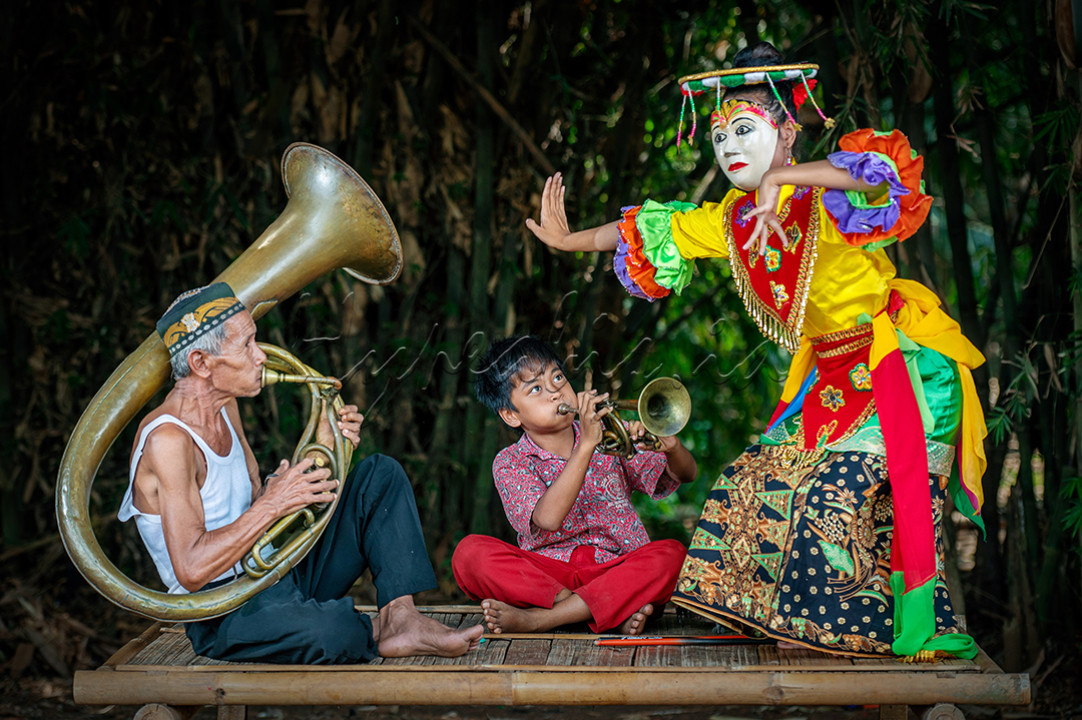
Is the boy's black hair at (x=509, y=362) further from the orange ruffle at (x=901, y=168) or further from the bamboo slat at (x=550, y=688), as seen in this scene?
the orange ruffle at (x=901, y=168)

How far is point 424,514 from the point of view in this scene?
4301 millimetres

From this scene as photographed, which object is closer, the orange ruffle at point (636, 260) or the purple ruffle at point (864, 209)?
the purple ruffle at point (864, 209)

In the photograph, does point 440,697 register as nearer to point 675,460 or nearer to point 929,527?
point 675,460

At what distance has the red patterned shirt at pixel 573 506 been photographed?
311cm

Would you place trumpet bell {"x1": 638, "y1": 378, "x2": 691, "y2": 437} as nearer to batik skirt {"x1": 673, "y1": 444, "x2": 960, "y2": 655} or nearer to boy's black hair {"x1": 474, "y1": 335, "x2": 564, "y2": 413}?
batik skirt {"x1": 673, "y1": 444, "x2": 960, "y2": 655}

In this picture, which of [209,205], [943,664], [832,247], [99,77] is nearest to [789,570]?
[943,664]

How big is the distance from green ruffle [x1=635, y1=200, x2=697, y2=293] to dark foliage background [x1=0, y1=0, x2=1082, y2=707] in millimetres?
1132

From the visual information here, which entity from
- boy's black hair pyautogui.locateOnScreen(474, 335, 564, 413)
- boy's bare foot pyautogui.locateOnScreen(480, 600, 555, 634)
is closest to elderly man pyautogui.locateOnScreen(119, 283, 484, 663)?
boy's bare foot pyautogui.locateOnScreen(480, 600, 555, 634)

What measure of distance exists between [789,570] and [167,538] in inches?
57.1

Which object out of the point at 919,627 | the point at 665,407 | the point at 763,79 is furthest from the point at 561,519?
the point at 763,79

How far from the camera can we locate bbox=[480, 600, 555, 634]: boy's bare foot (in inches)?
116

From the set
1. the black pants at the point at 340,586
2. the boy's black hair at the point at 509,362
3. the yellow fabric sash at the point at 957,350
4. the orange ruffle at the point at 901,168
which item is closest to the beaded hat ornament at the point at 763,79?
the orange ruffle at the point at 901,168

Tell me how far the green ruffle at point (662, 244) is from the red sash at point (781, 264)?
155 millimetres

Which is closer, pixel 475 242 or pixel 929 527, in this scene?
pixel 929 527
